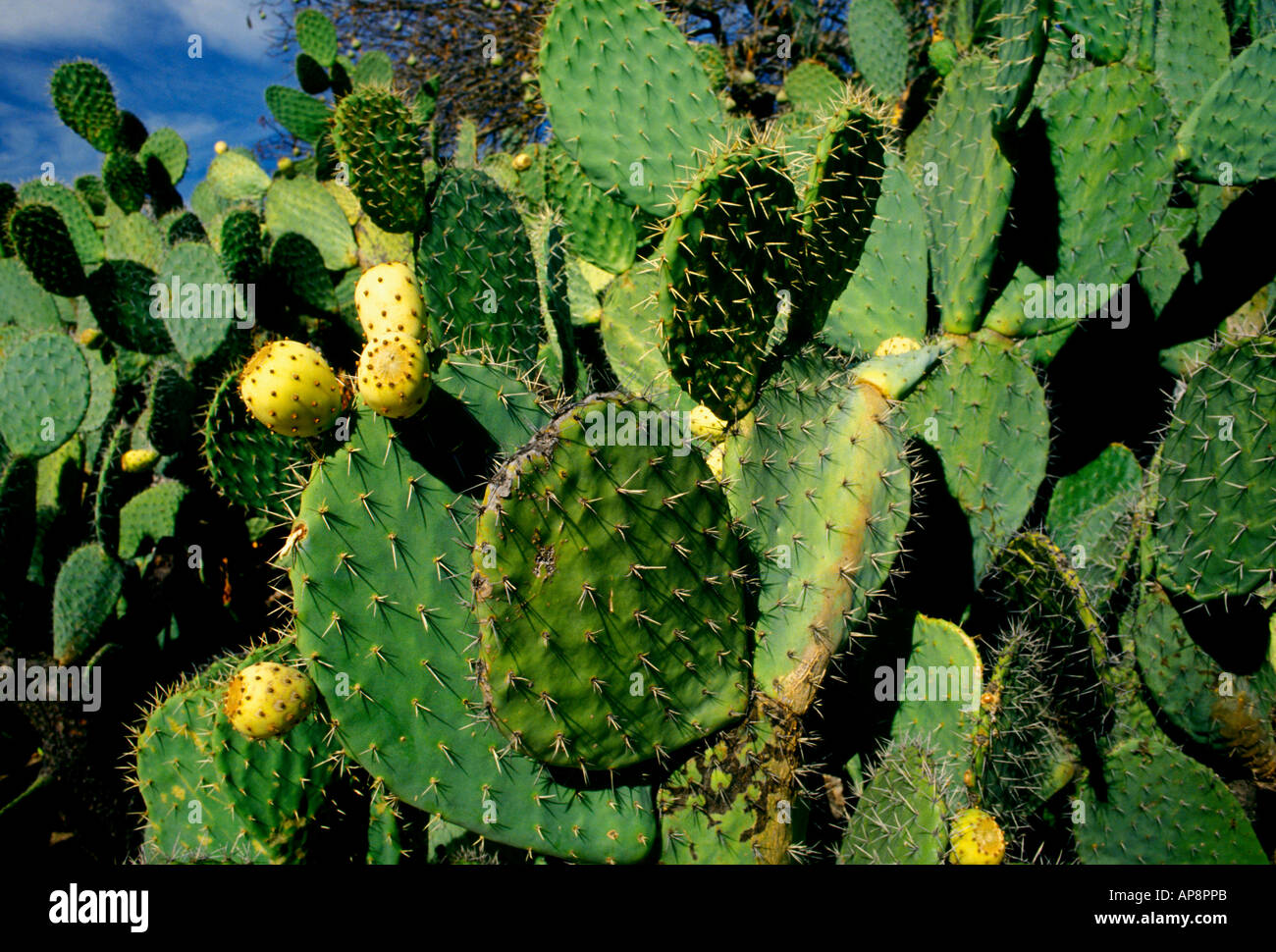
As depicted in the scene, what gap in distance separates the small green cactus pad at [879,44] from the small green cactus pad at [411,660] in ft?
10.9

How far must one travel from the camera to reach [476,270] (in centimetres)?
221

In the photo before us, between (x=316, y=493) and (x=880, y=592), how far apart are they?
116 centimetres

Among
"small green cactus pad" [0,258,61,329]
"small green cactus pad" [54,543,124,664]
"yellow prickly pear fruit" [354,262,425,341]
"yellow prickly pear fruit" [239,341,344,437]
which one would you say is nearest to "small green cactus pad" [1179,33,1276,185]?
"yellow prickly pear fruit" [354,262,425,341]

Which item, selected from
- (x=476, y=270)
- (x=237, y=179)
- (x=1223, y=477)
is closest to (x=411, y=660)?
(x=476, y=270)

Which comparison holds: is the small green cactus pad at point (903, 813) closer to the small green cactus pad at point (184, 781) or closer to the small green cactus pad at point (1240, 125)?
the small green cactus pad at point (184, 781)

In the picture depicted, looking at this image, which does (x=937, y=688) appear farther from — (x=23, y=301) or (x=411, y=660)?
(x=23, y=301)

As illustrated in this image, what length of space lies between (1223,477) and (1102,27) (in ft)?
4.43

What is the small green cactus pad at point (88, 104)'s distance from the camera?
3.71 m
